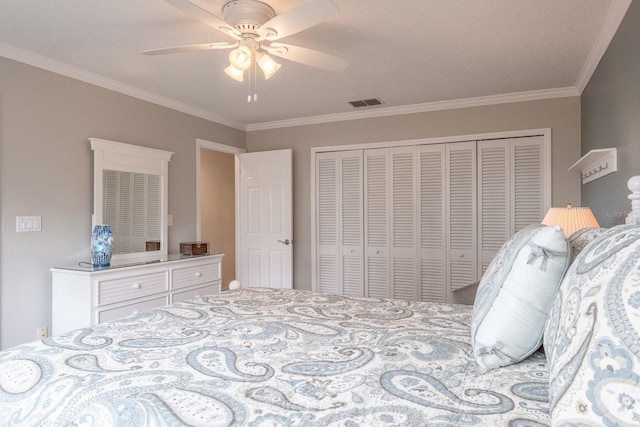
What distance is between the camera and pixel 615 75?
245 cm

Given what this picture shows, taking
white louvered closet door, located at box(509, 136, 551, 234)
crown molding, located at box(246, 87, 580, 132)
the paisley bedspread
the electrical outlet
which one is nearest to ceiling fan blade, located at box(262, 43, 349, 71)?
the paisley bedspread

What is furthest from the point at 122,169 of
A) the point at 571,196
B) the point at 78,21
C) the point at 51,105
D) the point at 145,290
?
the point at 571,196

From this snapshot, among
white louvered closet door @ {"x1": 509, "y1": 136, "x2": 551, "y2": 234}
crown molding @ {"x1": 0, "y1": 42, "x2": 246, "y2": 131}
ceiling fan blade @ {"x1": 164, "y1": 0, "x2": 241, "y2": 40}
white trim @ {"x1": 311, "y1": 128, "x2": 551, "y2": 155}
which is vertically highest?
crown molding @ {"x1": 0, "y1": 42, "x2": 246, "y2": 131}

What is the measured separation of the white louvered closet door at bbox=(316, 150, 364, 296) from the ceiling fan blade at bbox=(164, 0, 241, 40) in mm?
2622

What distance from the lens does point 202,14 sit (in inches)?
76.2

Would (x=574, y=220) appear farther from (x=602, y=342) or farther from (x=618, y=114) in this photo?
(x=602, y=342)

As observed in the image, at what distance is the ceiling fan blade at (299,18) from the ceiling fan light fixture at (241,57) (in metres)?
0.15

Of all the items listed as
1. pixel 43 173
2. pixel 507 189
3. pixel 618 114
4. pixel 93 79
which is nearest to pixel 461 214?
pixel 507 189

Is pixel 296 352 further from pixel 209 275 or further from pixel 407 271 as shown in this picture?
pixel 407 271

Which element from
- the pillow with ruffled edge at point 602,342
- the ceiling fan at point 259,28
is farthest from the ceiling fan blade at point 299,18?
the pillow with ruffled edge at point 602,342

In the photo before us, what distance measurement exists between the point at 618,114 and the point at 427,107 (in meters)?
2.05

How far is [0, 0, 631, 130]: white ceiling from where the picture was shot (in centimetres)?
231

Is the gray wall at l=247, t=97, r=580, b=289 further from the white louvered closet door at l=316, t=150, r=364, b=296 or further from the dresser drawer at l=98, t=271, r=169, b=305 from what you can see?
the dresser drawer at l=98, t=271, r=169, b=305

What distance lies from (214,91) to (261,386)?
10.8 feet
